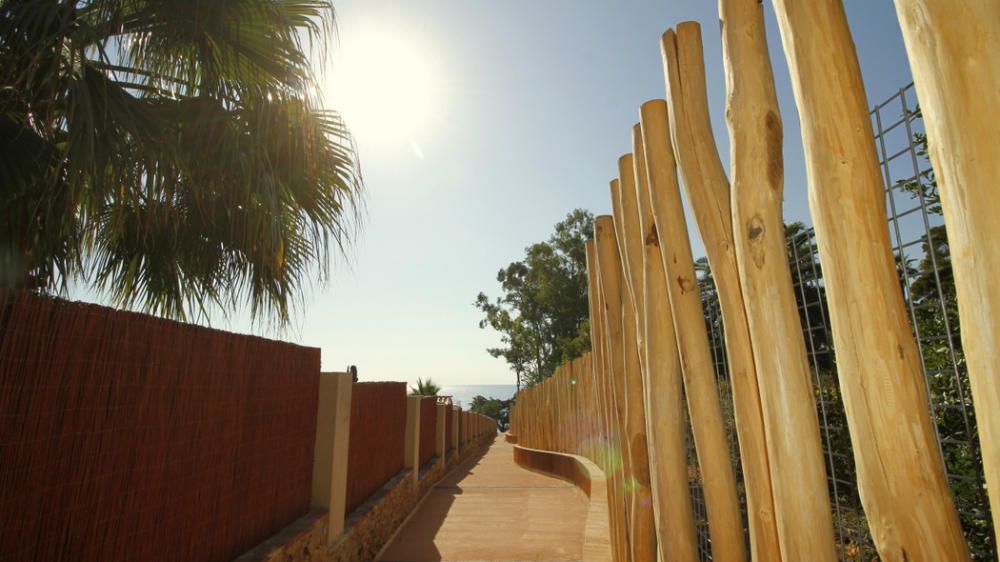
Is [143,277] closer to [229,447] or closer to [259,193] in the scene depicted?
[259,193]

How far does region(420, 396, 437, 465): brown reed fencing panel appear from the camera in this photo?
406 inches

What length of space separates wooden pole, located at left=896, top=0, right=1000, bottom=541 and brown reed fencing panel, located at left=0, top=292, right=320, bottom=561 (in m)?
2.56

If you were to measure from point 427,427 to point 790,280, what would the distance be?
10369mm

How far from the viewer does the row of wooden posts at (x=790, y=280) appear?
86cm

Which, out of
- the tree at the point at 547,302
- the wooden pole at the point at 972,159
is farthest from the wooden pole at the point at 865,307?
the tree at the point at 547,302

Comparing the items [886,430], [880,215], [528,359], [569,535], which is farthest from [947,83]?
[528,359]

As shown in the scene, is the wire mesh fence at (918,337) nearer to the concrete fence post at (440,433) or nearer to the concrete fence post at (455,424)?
the concrete fence post at (440,433)

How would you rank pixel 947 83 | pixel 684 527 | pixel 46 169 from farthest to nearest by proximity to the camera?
1. pixel 46 169
2. pixel 684 527
3. pixel 947 83

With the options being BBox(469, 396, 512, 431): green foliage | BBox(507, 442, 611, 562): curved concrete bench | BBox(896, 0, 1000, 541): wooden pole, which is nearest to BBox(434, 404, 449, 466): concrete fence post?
BBox(507, 442, 611, 562): curved concrete bench

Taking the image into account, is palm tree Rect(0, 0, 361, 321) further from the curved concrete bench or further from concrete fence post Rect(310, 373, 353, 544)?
the curved concrete bench

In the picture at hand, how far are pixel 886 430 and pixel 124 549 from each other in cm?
282

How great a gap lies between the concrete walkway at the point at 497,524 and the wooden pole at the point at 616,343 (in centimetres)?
275

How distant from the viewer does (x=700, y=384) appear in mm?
1752

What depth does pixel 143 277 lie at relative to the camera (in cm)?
456
